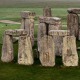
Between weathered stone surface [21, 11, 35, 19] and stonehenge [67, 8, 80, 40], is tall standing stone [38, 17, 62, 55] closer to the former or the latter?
weathered stone surface [21, 11, 35, 19]

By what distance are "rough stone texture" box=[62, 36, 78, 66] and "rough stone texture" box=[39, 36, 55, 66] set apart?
74cm

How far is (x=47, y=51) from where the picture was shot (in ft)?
77.3

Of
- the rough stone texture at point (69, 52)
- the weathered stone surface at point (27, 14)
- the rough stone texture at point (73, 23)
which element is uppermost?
the weathered stone surface at point (27, 14)

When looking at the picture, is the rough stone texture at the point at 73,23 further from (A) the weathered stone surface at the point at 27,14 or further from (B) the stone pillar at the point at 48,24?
(B) the stone pillar at the point at 48,24

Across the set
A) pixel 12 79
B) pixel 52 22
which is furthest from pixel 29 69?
pixel 52 22

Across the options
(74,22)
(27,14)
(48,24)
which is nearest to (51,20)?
(48,24)

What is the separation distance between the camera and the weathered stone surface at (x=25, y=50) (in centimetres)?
2384

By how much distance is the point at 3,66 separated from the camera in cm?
2394

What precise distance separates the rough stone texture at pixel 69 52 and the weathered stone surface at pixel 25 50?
2178 millimetres

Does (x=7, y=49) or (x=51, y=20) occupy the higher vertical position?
(x=51, y=20)

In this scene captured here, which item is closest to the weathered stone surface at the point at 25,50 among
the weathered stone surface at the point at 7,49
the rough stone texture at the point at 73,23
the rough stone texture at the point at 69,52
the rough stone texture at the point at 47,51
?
the rough stone texture at the point at 47,51

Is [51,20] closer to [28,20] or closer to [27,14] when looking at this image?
[27,14]

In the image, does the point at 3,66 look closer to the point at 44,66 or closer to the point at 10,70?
the point at 10,70

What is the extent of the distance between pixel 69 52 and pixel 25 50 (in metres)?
2.79
